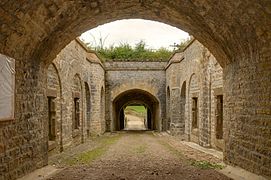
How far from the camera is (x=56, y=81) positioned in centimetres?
1316

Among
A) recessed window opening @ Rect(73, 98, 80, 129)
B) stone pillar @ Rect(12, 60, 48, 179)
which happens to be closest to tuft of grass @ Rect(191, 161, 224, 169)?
stone pillar @ Rect(12, 60, 48, 179)

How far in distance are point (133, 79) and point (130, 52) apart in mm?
7467

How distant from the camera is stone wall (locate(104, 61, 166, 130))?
86.5 feet

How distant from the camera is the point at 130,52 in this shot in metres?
33.5

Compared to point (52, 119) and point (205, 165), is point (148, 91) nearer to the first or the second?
point (52, 119)

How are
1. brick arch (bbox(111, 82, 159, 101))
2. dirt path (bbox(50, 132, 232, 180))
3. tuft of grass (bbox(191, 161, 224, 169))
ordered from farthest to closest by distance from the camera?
1. brick arch (bbox(111, 82, 159, 101))
2. tuft of grass (bbox(191, 161, 224, 169))
3. dirt path (bbox(50, 132, 232, 180))

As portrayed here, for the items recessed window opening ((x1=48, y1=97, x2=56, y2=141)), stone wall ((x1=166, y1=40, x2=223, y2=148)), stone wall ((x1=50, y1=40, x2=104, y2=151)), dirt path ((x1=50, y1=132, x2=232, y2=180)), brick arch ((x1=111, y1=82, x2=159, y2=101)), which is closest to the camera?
dirt path ((x1=50, y1=132, x2=232, y2=180))

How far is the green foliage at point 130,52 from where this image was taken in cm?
3166

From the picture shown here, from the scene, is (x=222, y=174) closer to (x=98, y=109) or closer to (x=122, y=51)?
(x=98, y=109)

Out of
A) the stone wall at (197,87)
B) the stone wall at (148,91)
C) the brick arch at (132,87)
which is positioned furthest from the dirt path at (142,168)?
the brick arch at (132,87)

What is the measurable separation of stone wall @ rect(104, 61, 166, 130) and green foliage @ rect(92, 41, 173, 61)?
14.9 feet

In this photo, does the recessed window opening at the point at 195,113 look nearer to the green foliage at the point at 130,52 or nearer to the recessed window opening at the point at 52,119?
the recessed window opening at the point at 52,119

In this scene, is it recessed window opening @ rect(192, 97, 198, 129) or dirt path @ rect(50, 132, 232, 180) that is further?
recessed window opening @ rect(192, 97, 198, 129)

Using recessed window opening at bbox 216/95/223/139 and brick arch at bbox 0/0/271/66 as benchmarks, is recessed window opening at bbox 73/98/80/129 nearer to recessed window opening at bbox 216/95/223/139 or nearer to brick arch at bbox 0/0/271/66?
recessed window opening at bbox 216/95/223/139
